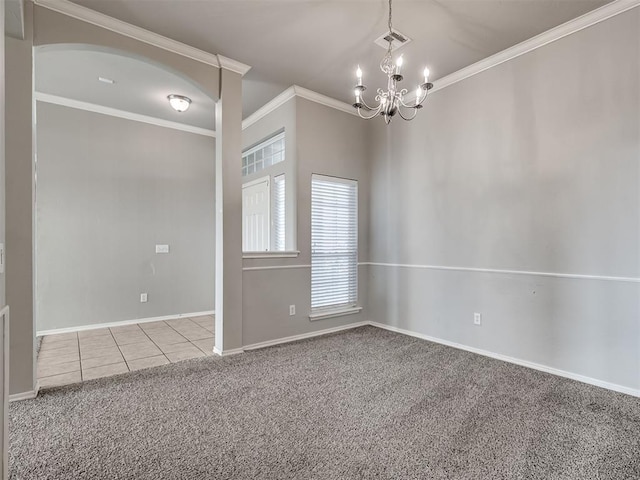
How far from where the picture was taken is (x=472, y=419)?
6.93ft

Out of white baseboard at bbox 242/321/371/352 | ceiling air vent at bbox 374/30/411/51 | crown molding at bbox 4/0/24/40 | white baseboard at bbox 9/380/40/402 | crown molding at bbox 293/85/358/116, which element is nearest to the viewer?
crown molding at bbox 4/0/24/40

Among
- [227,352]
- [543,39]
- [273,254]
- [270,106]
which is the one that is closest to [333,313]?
[273,254]

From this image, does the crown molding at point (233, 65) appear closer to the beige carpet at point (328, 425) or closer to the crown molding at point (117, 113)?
the crown molding at point (117, 113)

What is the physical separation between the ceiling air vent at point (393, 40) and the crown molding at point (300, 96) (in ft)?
4.00

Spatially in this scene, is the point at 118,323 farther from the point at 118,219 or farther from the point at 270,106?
the point at 270,106

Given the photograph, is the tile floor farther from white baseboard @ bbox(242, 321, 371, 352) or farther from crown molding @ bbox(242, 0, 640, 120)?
crown molding @ bbox(242, 0, 640, 120)

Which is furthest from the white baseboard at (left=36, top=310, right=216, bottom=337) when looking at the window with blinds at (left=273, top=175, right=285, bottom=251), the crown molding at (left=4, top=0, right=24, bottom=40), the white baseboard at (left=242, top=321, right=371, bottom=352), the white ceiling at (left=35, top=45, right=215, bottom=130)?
the crown molding at (left=4, top=0, right=24, bottom=40)

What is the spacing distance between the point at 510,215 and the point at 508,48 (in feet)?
5.30

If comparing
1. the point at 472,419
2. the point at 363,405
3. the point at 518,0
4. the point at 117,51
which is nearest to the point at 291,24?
the point at 117,51

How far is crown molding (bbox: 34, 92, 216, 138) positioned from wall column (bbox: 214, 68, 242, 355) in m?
2.12

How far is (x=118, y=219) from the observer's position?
15.2 feet

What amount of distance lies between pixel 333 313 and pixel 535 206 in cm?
256

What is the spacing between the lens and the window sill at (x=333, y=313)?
411 centimetres

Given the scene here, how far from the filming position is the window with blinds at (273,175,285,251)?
441 centimetres
